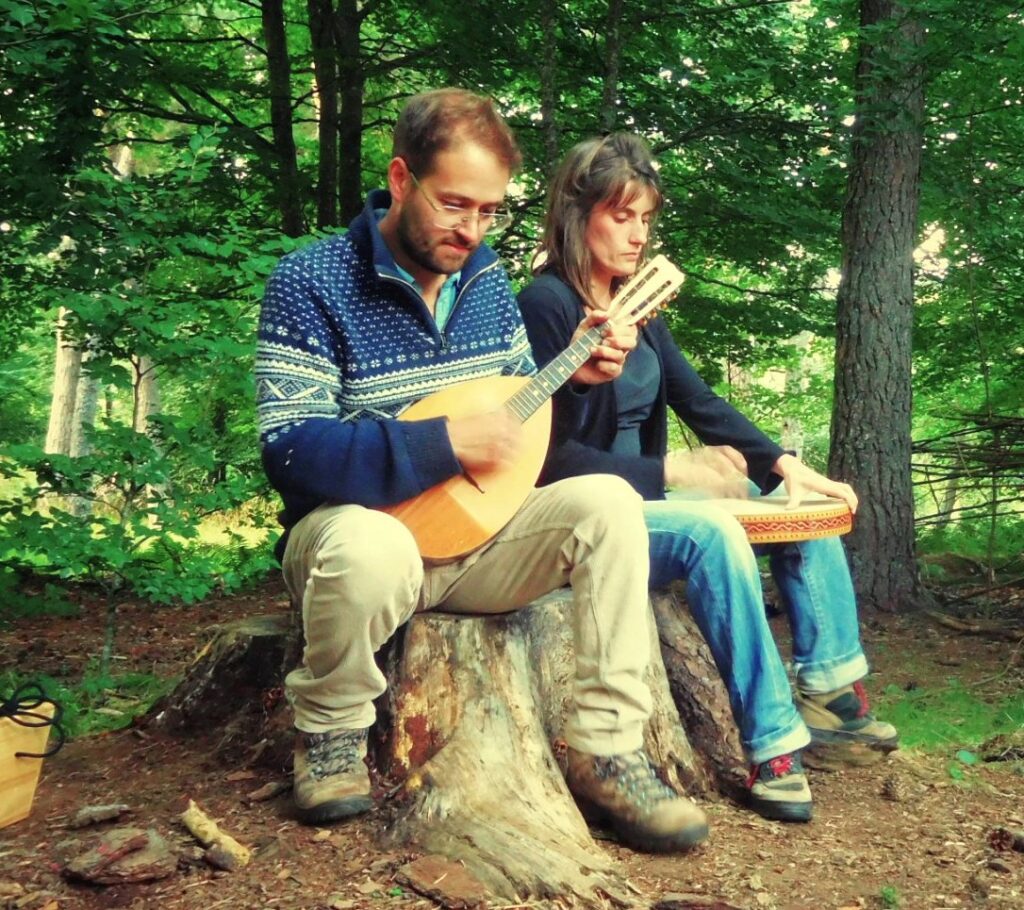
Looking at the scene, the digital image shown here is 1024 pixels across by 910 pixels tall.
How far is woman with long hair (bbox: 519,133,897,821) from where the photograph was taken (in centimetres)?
303

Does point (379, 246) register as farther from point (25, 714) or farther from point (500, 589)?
point (25, 714)

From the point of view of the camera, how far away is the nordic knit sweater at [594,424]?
10.3 feet

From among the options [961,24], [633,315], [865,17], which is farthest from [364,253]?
[865,17]

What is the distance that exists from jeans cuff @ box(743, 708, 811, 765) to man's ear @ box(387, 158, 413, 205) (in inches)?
70.2

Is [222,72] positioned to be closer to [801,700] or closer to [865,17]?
[865,17]

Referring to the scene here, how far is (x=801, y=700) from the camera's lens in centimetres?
353

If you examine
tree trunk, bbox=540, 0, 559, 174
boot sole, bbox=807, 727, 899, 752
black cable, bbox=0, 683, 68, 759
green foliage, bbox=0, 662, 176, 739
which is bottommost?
green foliage, bbox=0, 662, 176, 739

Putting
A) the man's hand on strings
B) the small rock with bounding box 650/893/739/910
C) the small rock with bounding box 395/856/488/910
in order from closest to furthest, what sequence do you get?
1. the small rock with bounding box 395/856/488/910
2. the small rock with bounding box 650/893/739/910
3. the man's hand on strings

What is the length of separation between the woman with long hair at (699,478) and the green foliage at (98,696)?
1.69 meters

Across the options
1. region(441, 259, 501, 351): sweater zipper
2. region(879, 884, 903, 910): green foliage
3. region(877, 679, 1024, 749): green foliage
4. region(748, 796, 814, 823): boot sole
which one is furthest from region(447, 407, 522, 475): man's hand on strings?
region(877, 679, 1024, 749): green foliage

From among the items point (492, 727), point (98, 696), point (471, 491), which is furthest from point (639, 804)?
point (98, 696)

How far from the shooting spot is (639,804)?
103 inches

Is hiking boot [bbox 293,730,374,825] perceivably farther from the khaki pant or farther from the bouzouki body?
the bouzouki body

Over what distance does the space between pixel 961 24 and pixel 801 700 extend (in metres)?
3.17
